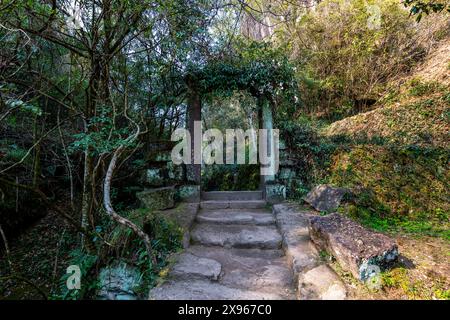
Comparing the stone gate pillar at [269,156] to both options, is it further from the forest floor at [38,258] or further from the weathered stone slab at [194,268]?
the forest floor at [38,258]

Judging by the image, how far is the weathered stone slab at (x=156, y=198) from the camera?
162 inches

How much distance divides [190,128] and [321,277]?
3.44 m

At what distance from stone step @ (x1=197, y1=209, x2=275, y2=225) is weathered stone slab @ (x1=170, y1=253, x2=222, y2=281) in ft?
3.49

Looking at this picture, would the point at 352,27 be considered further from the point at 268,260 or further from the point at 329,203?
the point at 268,260

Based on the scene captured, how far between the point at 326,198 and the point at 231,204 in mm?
1695

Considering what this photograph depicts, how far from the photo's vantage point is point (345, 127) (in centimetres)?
681

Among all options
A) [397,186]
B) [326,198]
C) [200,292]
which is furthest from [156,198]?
[397,186]

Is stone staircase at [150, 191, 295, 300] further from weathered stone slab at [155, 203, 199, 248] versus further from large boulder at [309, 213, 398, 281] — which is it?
large boulder at [309, 213, 398, 281]

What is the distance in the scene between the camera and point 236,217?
4109 mm

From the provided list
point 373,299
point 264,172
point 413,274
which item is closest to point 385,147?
point 264,172

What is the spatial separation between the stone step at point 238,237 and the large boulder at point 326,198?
0.85 metres

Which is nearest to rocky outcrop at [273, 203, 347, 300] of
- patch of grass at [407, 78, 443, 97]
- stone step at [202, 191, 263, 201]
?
stone step at [202, 191, 263, 201]

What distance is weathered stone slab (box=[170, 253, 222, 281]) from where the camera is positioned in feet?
8.59

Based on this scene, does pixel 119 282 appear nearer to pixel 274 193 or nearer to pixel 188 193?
pixel 188 193
